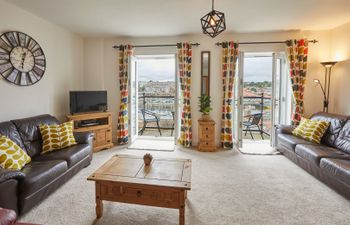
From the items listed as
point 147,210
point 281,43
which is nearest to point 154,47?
point 281,43

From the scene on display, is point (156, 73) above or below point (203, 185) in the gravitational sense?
above

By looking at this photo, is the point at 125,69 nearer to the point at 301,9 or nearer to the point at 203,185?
the point at 203,185

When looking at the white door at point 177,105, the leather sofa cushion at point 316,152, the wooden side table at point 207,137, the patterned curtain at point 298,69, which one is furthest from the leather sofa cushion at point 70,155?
the patterned curtain at point 298,69

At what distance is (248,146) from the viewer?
451cm

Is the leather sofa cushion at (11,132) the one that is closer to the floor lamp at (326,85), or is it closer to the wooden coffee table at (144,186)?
the wooden coffee table at (144,186)

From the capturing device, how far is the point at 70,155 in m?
2.72

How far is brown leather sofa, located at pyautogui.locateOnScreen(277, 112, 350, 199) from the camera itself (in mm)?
2367

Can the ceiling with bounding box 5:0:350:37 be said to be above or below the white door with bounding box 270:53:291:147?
above

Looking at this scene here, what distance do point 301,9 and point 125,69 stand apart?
3448 mm

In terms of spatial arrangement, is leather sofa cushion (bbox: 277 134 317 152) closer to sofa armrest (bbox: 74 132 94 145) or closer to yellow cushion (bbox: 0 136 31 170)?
sofa armrest (bbox: 74 132 94 145)

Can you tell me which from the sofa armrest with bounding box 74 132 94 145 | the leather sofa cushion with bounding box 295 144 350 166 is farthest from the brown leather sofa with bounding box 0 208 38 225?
the leather sofa cushion with bounding box 295 144 350 166

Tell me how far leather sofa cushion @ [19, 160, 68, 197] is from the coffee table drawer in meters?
→ 0.73

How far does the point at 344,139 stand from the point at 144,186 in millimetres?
3037

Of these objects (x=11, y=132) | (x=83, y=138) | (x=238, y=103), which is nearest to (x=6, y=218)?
(x=11, y=132)
